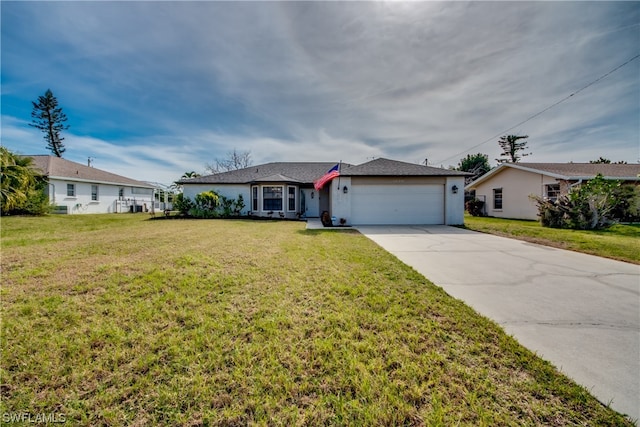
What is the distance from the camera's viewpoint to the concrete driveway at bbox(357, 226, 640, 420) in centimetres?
200

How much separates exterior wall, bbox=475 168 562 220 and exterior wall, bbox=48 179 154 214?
105 ft

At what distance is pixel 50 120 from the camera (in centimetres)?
3156

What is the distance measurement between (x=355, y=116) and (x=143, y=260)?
41.4 ft

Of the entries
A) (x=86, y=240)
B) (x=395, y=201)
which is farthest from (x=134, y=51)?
(x=395, y=201)

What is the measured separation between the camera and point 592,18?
8055 millimetres

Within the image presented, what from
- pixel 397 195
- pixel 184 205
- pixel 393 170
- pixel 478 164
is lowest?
pixel 184 205

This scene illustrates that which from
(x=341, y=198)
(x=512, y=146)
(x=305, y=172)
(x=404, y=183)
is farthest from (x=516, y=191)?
(x=512, y=146)

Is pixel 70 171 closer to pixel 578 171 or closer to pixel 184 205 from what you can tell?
pixel 184 205

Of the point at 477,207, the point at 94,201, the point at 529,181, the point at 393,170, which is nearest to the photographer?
the point at 393,170

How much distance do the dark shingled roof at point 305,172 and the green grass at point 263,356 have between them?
958 cm

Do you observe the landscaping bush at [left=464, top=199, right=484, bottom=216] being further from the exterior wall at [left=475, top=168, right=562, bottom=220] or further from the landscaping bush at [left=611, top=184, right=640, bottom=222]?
the landscaping bush at [left=611, top=184, right=640, bottom=222]

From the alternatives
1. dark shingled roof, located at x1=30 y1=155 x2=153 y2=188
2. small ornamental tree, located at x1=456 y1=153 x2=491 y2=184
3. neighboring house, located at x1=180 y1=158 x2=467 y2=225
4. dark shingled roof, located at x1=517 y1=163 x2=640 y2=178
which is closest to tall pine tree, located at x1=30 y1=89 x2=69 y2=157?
dark shingled roof, located at x1=30 y1=155 x2=153 y2=188

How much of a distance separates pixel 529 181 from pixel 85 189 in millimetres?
33112

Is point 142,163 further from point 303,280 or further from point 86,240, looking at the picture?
point 303,280
